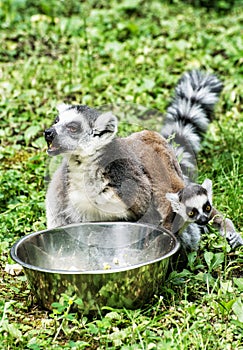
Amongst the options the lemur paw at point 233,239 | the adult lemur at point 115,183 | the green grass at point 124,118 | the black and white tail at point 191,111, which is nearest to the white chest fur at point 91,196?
the adult lemur at point 115,183

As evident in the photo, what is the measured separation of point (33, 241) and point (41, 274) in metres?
0.47

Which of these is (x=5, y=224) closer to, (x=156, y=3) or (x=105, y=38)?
(x=105, y=38)

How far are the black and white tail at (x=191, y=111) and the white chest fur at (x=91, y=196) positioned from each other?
1.21m

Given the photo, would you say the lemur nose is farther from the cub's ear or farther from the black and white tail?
the black and white tail

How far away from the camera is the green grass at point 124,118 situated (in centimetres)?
337

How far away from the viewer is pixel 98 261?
4.03 metres

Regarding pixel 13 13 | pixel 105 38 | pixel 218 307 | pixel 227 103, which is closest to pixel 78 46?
pixel 105 38

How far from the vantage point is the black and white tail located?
17.1 feet

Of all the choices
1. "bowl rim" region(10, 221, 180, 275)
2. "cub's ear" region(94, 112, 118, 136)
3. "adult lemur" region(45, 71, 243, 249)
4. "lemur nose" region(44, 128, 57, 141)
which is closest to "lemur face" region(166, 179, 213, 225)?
"adult lemur" region(45, 71, 243, 249)

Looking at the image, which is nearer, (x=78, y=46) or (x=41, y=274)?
(x=41, y=274)

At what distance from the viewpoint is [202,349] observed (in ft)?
10.3

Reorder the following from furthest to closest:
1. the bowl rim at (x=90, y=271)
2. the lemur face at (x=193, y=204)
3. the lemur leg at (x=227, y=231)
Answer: the lemur leg at (x=227, y=231) → the lemur face at (x=193, y=204) → the bowl rim at (x=90, y=271)

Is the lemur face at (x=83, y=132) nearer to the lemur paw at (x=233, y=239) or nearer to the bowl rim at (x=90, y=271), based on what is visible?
the bowl rim at (x=90, y=271)

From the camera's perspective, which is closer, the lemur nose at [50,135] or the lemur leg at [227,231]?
the lemur nose at [50,135]
